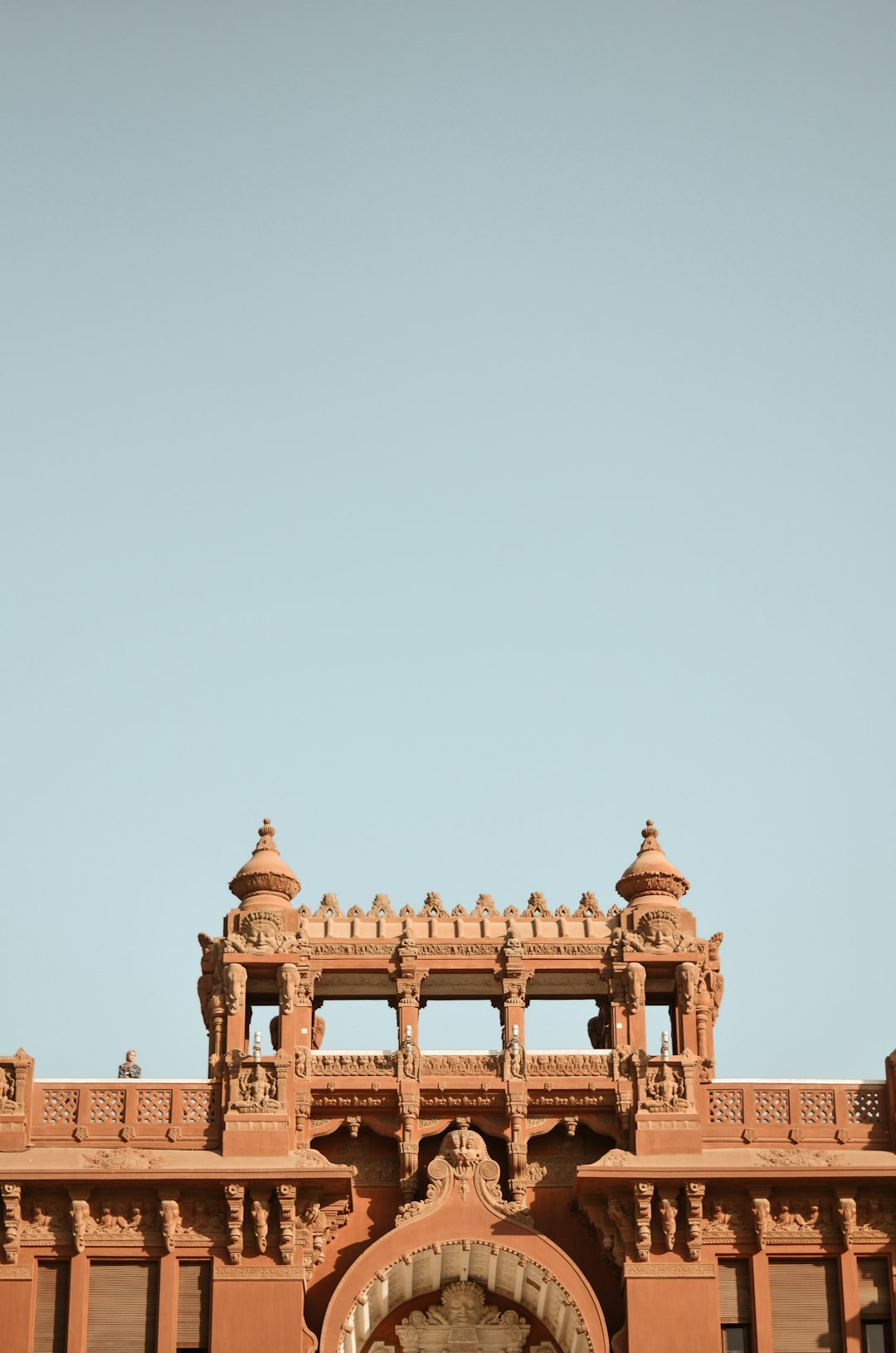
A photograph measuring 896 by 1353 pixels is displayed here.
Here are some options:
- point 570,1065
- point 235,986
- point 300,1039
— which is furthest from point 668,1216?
point 235,986

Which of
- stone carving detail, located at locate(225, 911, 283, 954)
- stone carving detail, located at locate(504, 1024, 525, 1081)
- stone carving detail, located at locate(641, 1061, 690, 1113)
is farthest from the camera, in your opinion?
stone carving detail, located at locate(225, 911, 283, 954)

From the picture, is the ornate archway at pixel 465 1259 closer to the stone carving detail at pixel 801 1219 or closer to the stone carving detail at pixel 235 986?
the stone carving detail at pixel 801 1219

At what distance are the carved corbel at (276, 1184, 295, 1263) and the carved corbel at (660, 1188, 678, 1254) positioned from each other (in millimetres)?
5656

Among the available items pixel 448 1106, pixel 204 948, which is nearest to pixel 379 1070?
pixel 448 1106

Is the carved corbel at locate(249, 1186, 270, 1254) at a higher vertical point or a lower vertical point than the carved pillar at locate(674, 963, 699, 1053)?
lower

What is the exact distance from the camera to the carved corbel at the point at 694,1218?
3866cm

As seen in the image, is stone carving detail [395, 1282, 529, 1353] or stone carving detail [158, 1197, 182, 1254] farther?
stone carving detail [395, 1282, 529, 1353]

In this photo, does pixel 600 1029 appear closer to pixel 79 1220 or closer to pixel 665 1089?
pixel 665 1089

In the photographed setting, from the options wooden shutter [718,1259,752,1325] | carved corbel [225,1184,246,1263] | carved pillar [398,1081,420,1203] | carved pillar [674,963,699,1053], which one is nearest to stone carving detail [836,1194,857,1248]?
wooden shutter [718,1259,752,1325]

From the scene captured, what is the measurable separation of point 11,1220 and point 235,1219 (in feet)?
Result: 11.2

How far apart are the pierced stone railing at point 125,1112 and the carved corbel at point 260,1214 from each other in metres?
1.31

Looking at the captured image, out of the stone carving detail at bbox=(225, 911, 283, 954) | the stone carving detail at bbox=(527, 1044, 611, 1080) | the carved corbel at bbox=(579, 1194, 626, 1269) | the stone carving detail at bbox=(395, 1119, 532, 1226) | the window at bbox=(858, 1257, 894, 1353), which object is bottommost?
the window at bbox=(858, 1257, 894, 1353)

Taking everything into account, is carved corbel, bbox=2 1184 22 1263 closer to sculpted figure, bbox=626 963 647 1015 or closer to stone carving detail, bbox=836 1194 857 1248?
sculpted figure, bbox=626 963 647 1015

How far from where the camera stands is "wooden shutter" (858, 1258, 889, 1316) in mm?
38719
